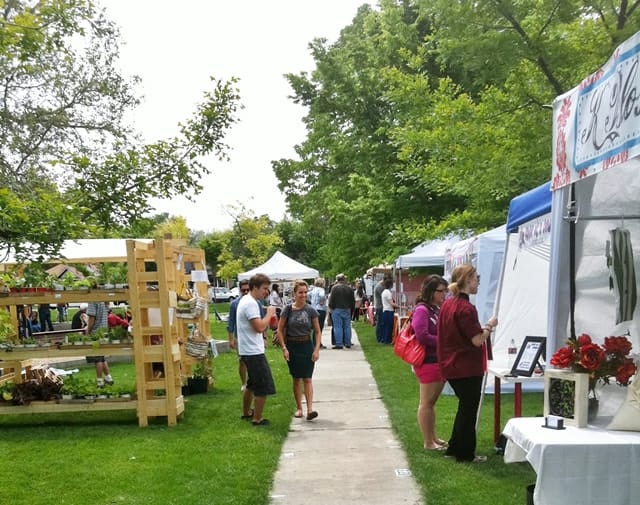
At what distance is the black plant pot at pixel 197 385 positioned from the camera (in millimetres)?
10125

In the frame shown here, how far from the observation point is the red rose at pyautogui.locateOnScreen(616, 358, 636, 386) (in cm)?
358

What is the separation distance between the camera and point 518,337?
7.88 m

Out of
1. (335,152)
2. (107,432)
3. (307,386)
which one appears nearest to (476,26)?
(307,386)

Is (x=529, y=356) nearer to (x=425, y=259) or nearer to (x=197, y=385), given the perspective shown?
(x=197, y=385)

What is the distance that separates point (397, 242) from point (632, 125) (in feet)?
47.9

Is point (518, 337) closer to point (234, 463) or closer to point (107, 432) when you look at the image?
point (234, 463)

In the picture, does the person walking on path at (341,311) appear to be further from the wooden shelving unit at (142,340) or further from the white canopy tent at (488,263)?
the wooden shelving unit at (142,340)

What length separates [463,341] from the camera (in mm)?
5500

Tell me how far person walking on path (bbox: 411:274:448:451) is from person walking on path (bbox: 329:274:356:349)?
1034 centimetres

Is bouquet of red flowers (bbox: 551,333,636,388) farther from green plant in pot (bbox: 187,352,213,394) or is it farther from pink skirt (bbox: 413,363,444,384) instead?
green plant in pot (bbox: 187,352,213,394)

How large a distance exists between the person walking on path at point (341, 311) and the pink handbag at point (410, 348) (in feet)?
33.1

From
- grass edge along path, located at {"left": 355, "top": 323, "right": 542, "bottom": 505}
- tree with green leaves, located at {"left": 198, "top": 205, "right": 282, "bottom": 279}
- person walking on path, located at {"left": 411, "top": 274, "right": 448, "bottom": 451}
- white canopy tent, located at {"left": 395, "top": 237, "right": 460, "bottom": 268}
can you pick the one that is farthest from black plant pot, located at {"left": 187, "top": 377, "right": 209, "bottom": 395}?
tree with green leaves, located at {"left": 198, "top": 205, "right": 282, "bottom": 279}

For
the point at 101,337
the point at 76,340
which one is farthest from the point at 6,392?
the point at 101,337

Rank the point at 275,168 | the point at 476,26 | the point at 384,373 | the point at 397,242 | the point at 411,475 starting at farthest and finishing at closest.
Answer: the point at 275,168 < the point at 397,242 < the point at 384,373 < the point at 476,26 < the point at 411,475
